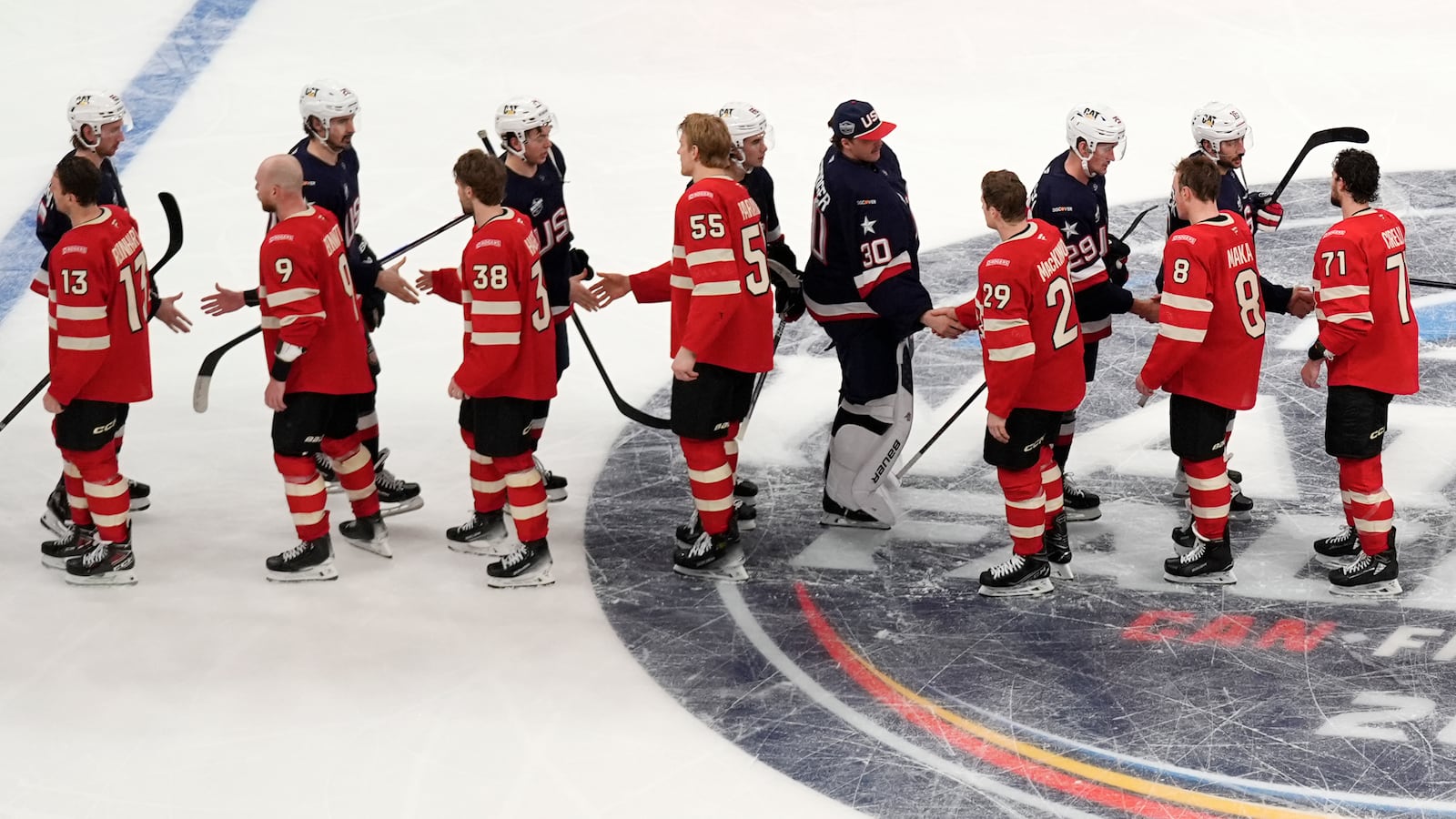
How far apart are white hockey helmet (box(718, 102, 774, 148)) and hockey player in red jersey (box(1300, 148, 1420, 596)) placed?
1.76m

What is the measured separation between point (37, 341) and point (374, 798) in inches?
164

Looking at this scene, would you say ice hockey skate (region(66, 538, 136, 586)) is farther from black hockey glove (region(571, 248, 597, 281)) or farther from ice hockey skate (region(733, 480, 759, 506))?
ice hockey skate (region(733, 480, 759, 506))

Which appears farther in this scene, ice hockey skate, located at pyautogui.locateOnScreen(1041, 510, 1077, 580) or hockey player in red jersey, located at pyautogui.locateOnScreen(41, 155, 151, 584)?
ice hockey skate, located at pyautogui.locateOnScreen(1041, 510, 1077, 580)

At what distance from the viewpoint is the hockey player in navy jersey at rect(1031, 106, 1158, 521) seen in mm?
5254

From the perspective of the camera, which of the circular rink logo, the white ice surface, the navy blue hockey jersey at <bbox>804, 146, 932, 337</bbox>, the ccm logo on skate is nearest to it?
the circular rink logo

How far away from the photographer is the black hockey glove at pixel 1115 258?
17.9 ft

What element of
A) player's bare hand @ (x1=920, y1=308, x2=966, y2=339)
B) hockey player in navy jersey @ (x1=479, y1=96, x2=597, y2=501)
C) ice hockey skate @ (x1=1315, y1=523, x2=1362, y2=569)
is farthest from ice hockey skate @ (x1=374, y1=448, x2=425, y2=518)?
ice hockey skate @ (x1=1315, y1=523, x2=1362, y2=569)

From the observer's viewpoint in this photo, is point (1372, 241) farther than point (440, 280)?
No

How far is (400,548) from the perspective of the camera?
5.53 metres

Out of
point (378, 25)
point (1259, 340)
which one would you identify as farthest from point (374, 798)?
point (378, 25)

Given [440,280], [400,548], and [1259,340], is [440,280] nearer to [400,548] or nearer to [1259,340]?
[400,548]

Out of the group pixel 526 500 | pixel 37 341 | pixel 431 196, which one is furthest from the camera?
pixel 431 196

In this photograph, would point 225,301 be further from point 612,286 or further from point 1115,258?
point 1115,258

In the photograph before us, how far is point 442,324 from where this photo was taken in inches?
298
